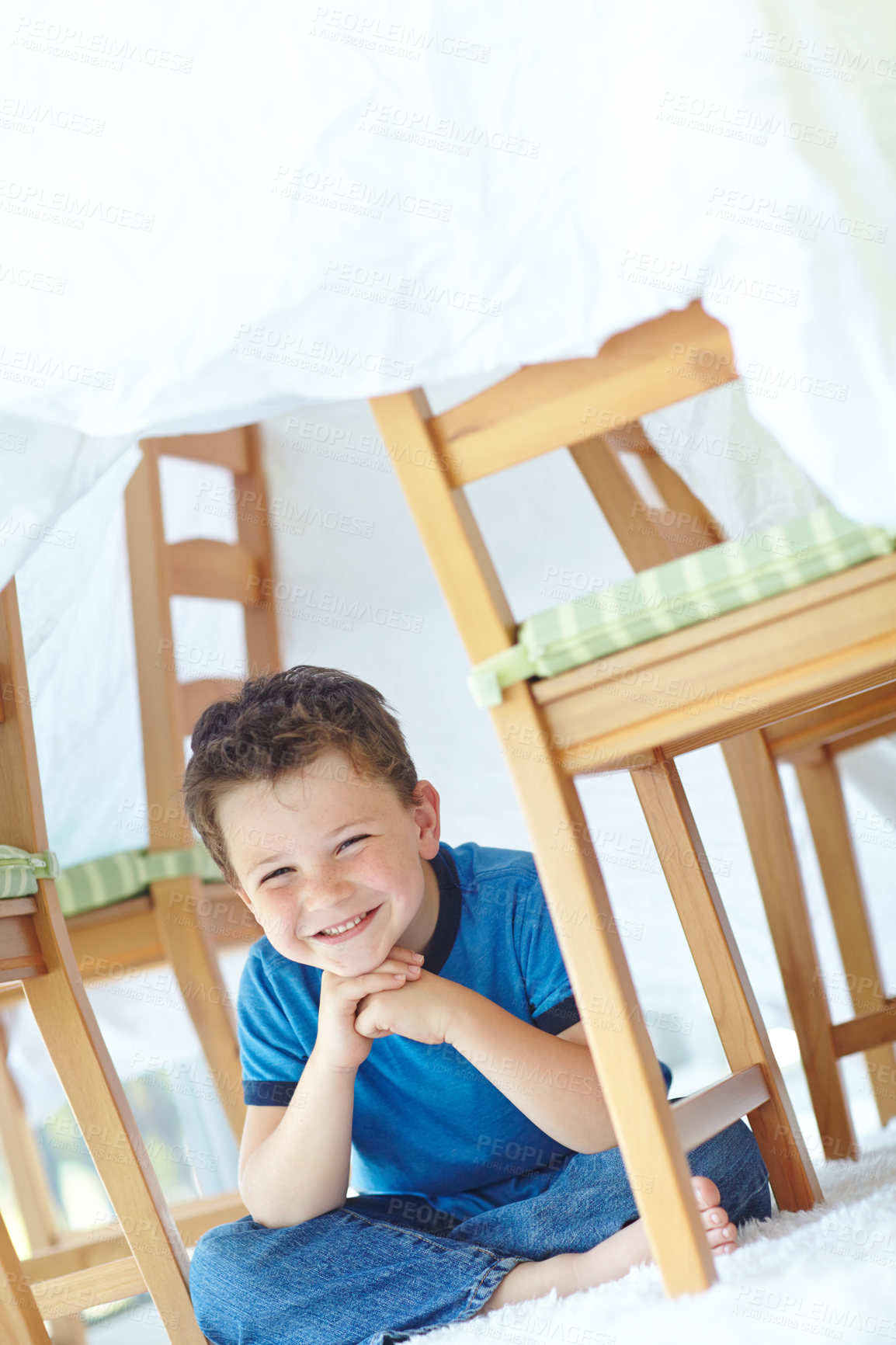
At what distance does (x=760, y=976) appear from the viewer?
5.16ft

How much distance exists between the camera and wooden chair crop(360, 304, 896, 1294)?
1.88 feet

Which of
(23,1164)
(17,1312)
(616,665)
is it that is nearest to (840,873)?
(616,665)

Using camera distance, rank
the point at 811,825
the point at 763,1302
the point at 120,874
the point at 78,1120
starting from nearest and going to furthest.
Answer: the point at 763,1302 < the point at 78,1120 < the point at 120,874 < the point at 811,825

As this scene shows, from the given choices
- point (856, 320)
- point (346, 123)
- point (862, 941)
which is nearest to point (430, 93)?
point (346, 123)

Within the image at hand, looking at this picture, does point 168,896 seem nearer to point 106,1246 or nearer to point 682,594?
point 106,1246

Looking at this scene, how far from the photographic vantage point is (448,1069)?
0.90 metres

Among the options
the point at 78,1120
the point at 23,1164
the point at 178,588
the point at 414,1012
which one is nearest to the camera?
the point at 414,1012

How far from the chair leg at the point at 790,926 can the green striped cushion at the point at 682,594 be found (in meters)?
0.59

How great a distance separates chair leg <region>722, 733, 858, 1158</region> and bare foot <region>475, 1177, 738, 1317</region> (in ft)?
1.39

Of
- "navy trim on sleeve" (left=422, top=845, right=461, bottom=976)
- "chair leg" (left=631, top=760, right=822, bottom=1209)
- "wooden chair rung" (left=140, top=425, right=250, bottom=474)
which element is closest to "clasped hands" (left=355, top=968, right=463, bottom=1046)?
"navy trim on sleeve" (left=422, top=845, right=461, bottom=976)

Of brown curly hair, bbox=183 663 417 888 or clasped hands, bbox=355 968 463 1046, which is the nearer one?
clasped hands, bbox=355 968 463 1046

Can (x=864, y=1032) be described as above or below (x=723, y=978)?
below

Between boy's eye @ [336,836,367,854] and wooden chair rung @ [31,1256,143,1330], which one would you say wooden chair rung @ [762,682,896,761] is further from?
wooden chair rung @ [31,1256,143,1330]

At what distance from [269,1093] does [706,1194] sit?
0.38 metres
